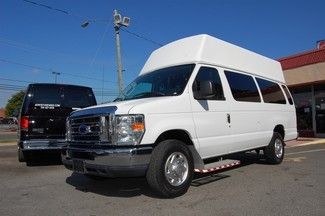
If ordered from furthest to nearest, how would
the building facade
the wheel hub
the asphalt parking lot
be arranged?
the building facade < the wheel hub < the asphalt parking lot

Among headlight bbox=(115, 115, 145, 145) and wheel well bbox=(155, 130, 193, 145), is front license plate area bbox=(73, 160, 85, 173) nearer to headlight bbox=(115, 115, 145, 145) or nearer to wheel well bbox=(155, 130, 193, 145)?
headlight bbox=(115, 115, 145, 145)

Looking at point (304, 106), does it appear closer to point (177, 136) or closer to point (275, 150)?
point (275, 150)

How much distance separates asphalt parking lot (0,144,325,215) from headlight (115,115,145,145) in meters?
0.98

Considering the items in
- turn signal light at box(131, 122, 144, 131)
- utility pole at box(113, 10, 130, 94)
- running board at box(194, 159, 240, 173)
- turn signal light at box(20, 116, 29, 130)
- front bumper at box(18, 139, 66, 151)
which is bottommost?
running board at box(194, 159, 240, 173)

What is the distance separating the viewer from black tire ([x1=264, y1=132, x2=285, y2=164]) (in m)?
10.4

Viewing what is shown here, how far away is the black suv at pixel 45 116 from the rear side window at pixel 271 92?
15.6ft

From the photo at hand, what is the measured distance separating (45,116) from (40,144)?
0.73 metres

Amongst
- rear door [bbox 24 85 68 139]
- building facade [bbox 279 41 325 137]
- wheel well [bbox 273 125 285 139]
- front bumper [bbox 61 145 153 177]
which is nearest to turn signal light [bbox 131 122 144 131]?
front bumper [bbox 61 145 153 177]

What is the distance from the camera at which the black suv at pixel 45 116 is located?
34.3 ft

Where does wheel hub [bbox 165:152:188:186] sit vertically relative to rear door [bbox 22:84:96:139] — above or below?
below

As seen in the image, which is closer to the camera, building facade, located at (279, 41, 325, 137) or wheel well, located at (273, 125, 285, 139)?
wheel well, located at (273, 125, 285, 139)

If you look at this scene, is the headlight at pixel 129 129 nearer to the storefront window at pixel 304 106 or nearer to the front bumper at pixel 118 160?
the front bumper at pixel 118 160

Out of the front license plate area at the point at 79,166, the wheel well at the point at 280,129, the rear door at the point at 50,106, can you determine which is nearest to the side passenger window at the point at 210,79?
the front license plate area at the point at 79,166

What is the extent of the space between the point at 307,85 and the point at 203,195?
16.0m
